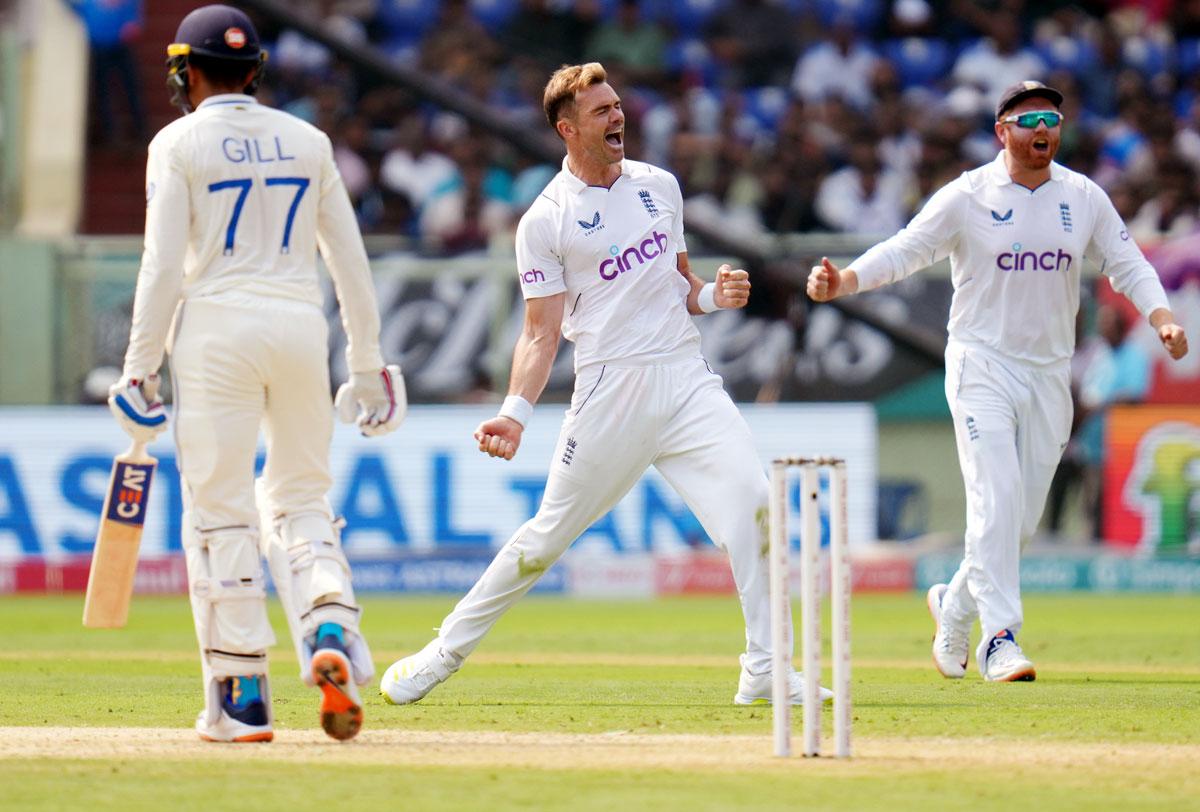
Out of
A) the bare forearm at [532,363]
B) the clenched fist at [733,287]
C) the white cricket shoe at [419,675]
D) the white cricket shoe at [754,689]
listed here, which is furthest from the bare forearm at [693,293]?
Result: the white cricket shoe at [419,675]

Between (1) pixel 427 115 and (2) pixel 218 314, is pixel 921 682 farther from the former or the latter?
(1) pixel 427 115

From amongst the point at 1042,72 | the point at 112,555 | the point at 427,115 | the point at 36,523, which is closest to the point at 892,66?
the point at 1042,72

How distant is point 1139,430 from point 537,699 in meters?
8.51

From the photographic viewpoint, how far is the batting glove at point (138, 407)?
5512 mm

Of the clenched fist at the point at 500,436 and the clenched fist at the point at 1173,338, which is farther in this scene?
the clenched fist at the point at 1173,338

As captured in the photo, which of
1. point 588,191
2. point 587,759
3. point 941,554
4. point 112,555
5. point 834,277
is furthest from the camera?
point 941,554

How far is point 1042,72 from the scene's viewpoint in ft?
59.9

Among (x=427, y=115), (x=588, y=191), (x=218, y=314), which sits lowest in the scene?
(x=218, y=314)

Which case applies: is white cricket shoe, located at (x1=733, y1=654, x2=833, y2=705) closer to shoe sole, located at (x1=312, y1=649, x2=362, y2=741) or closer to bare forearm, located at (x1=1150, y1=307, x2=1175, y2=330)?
shoe sole, located at (x1=312, y1=649, x2=362, y2=741)

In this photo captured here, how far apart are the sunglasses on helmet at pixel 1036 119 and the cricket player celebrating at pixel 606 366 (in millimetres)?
1667

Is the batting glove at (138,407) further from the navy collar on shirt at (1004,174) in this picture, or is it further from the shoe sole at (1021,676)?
the navy collar on shirt at (1004,174)

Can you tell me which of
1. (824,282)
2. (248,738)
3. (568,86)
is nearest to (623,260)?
(568,86)

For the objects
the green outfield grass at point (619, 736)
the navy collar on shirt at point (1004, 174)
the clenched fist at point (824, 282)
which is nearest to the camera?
the green outfield grass at point (619, 736)

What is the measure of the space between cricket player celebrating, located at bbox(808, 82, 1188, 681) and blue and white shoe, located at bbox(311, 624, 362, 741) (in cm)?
285
